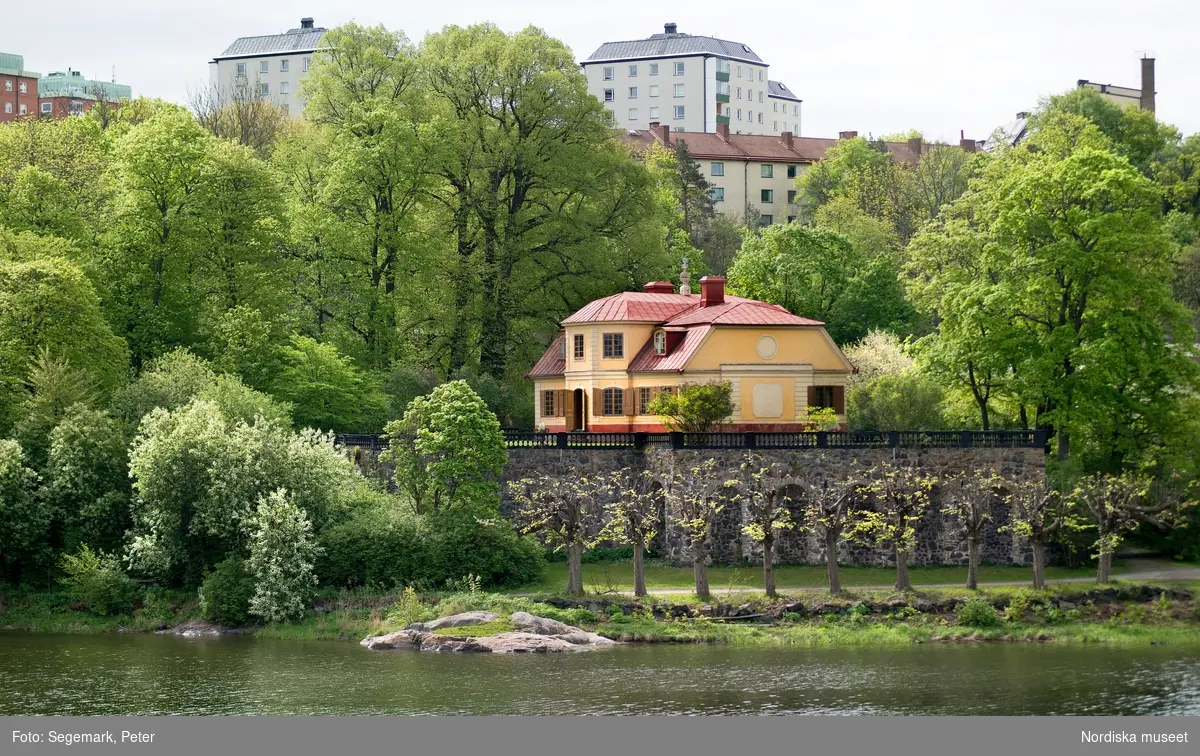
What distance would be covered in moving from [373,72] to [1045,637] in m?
42.1

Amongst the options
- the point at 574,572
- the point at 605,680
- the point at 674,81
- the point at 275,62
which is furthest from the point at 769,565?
the point at 275,62

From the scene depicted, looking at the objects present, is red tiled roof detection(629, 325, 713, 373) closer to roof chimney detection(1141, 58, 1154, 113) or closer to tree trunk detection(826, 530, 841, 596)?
tree trunk detection(826, 530, 841, 596)

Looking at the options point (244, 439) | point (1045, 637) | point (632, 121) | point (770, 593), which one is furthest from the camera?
point (632, 121)

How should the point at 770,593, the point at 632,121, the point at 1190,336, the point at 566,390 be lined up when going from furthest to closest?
the point at 632,121
the point at 566,390
the point at 1190,336
the point at 770,593

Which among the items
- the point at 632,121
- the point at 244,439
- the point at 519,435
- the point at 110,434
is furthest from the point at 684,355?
the point at 632,121

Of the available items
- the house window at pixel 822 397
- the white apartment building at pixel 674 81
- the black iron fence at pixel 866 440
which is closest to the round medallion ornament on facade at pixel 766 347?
the house window at pixel 822 397

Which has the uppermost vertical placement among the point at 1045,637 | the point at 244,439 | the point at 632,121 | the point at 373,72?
the point at 632,121

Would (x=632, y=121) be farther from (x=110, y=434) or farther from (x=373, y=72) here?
(x=110, y=434)

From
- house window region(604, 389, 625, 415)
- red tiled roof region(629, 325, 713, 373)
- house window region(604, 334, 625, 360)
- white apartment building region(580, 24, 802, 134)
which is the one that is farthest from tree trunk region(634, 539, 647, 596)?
white apartment building region(580, 24, 802, 134)

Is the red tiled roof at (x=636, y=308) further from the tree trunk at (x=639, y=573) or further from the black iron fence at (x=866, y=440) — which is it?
the tree trunk at (x=639, y=573)

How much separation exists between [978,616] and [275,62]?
11558 cm

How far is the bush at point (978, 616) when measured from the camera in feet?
168

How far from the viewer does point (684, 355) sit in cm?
6444

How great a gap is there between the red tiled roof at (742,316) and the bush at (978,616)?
15.6 metres
